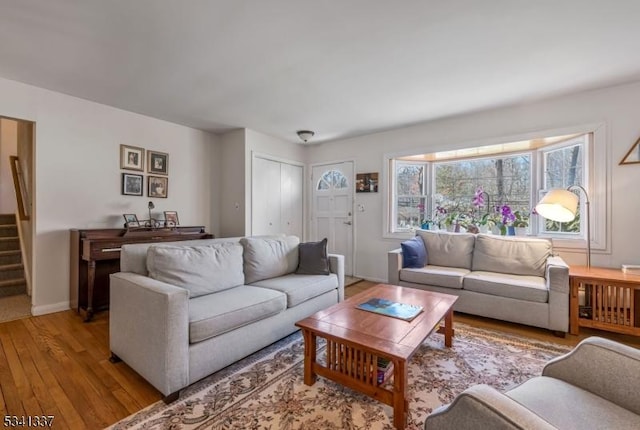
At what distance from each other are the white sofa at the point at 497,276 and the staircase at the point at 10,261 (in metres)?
4.77

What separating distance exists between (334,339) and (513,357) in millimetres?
1538

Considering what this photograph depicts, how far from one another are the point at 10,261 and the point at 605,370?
6.02 meters

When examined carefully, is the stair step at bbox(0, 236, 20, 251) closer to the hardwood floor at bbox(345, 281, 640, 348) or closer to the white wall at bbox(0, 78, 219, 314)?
the white wall at bbox(0, 78, 219, 314)

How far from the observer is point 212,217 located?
466cm

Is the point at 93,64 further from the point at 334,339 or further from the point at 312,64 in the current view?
the point at 334,339

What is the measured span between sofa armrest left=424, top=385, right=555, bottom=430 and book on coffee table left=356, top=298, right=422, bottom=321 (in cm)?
105

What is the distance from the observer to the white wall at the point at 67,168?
301 centimetres

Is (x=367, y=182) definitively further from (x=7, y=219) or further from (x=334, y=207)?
(x=7, y=219)

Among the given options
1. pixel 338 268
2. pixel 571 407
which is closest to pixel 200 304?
pixel 338 268

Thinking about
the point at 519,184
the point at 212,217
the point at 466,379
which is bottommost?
the point at 466,379

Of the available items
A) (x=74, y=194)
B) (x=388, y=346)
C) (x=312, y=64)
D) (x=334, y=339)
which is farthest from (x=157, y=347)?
(x=74, y=194)

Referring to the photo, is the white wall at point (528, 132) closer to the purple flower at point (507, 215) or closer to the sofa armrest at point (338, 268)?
the purple flower at point (507, 215)

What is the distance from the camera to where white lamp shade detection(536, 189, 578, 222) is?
2781 mm

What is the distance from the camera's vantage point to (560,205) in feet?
9.20
